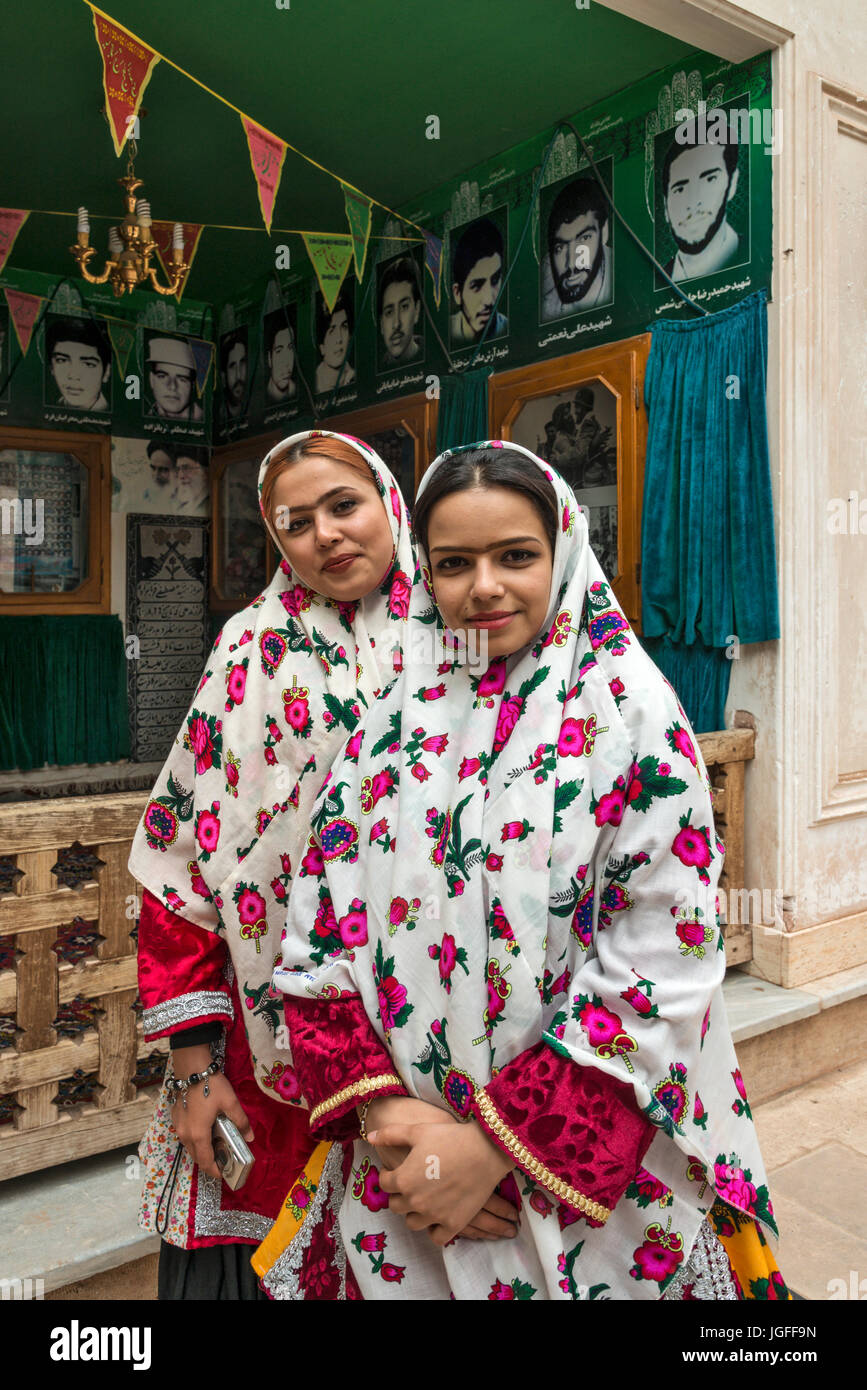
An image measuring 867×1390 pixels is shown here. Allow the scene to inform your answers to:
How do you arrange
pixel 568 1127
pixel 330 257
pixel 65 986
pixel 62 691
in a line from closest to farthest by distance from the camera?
pixel 568 1127, pixel 65 986, pixel 330 257, pixel 62 691

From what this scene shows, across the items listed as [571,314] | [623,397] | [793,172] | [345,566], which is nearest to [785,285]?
[793,172]

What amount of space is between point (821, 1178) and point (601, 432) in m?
2.96

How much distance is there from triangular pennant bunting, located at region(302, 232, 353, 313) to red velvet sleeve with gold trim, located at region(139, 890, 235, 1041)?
4195mm

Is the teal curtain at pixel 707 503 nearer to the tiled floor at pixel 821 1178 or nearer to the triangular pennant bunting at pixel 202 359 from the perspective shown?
the tiled floor at pixel 821 1178

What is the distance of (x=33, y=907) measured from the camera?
7.16 feet


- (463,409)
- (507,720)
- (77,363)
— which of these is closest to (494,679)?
(507,720)

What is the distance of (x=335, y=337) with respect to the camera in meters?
6.16

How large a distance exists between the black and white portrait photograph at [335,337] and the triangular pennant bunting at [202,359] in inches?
57.2

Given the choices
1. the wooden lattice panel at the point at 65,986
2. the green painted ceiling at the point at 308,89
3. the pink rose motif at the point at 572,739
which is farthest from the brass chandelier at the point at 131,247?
the pink rose motif at the point at 572,739

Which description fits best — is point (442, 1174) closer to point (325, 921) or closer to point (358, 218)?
point (325, 921)

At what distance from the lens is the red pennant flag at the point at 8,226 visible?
5.18 metres

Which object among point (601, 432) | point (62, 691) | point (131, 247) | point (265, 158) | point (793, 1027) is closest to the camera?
point (793, 1027)

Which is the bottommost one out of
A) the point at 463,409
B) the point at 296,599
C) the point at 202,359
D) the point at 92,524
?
the point at 296,599
